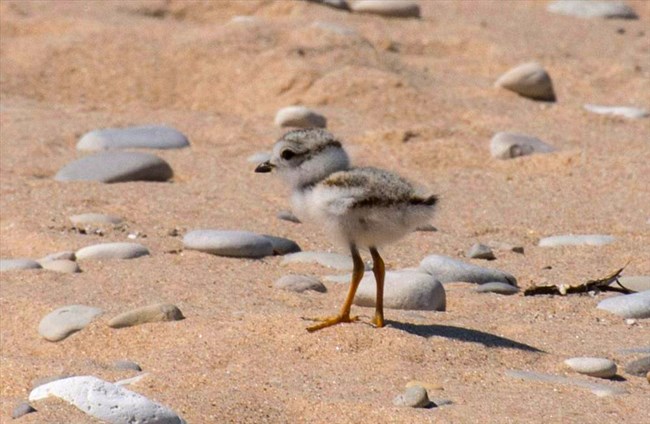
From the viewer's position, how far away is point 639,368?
4789mm

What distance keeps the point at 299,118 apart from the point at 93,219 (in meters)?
2.54

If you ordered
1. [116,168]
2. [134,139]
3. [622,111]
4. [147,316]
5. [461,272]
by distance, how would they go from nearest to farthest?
[147,316] < [461,272] < [116,168] < [134,139] < [622,111]

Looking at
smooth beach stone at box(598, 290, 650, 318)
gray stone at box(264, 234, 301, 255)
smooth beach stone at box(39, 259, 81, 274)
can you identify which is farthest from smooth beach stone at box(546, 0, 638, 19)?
smooth beach stone at box(39, 259, 81, 274)

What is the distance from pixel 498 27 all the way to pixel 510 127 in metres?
2.95

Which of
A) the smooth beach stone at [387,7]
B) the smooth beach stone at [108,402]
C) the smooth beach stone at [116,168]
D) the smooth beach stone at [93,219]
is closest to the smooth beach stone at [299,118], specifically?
the smooth beach stone at [116,168]

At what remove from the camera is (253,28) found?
10.4 m

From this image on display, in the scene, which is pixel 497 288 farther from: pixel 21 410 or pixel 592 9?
pixel 592 9

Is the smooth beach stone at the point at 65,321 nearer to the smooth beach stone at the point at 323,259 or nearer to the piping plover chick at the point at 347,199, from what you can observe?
the piping plover chick at the point at 347,199

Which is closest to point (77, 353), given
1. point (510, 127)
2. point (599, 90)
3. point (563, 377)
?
point (563, 377)

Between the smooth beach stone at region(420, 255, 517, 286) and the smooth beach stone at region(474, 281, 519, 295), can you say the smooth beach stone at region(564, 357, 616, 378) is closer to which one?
the smooth beach stone at region(474, 281, 519, 295)

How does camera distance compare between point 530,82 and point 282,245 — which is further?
point 530,82

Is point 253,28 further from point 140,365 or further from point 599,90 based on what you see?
point 140,365

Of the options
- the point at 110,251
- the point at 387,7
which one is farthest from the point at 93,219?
the point at 387,7

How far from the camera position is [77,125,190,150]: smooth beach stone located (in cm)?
829
